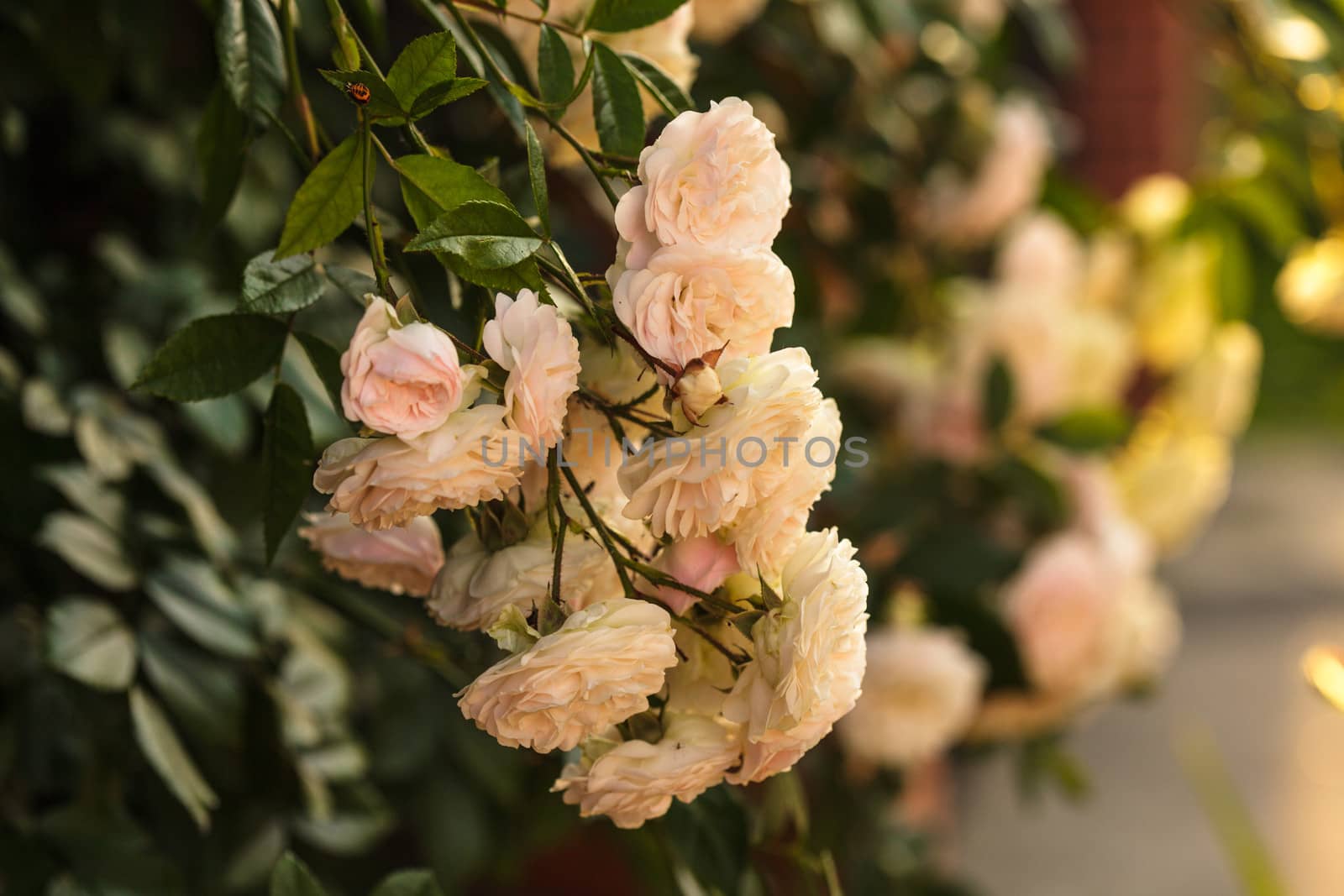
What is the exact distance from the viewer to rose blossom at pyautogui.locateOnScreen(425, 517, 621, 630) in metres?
0.36

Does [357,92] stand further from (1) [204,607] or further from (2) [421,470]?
(1) [204,607]

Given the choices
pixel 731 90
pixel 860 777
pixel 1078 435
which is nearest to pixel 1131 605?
pixel 1078 435

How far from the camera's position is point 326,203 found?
0.34 metres

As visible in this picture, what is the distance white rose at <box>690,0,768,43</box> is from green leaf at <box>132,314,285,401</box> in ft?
1.33

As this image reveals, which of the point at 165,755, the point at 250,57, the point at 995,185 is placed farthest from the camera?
the point at 995,185

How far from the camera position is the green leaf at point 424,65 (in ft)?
1.05

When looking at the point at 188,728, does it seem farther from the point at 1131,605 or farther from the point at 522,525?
the point at 1131,605

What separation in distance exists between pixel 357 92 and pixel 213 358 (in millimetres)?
105

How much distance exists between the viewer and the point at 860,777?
983 millimetres

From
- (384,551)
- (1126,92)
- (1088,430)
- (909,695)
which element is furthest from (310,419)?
(1126,92)

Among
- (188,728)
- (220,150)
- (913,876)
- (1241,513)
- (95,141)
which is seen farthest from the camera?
(1241,513)

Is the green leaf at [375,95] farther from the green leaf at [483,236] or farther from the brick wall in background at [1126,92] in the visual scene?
the brick wall in background at [1126,92]

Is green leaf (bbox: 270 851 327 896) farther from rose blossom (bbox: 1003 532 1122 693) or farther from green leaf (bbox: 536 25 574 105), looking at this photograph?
rose blossom (bbox: 1003 532 1122 693)

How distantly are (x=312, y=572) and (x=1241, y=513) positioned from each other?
8.76 feet
